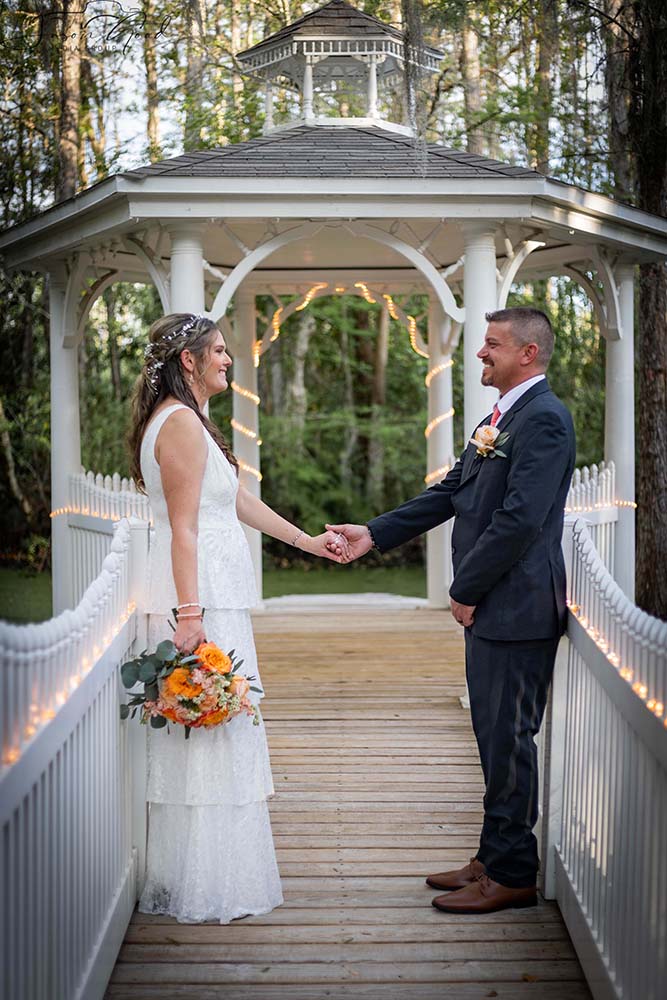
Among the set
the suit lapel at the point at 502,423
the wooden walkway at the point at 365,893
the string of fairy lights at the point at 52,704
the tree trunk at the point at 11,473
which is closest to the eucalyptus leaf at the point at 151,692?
the string of fairy lights at the point at 52,704

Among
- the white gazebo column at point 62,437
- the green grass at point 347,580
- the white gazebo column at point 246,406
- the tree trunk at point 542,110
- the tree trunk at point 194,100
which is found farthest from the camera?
the green grass at point 347,580

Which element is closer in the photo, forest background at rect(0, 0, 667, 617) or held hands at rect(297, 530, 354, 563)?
held hands at rect(297, 530, 354, 563)

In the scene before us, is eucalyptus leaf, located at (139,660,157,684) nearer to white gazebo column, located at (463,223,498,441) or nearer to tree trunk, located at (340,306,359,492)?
white gazebo column, located at (463,223,498,441)

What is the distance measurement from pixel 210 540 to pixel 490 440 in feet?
3.29

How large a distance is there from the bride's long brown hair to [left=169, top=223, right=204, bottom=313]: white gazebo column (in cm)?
308

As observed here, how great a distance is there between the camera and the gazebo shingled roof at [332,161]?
22.1 feet

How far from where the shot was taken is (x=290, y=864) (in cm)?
436

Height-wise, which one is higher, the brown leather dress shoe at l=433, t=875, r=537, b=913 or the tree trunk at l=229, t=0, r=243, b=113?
the tree trunk at l=229, t=0, r=243, b=113

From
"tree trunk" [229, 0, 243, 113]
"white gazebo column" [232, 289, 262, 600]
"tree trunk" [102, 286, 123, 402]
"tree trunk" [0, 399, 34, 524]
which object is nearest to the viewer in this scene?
"white gazebo column" [232, 289, 262, 600]

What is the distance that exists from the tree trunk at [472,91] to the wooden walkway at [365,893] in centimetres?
1126

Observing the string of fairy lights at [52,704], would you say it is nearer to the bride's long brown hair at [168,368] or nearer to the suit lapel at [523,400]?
the bride's long brown hair at [168,368]

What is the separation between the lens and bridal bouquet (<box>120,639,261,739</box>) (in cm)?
361

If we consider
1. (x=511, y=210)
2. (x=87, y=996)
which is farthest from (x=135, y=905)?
(x=511, y=210)

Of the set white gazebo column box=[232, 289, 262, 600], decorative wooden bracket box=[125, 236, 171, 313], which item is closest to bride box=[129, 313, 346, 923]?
decorative wooden bracket box=[125, 236, 171, 313]
